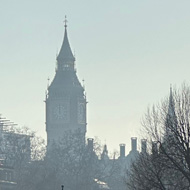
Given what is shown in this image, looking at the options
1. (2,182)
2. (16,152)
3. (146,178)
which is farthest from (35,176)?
(146,178)

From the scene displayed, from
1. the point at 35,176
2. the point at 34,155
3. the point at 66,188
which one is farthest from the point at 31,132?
the point at 35,176

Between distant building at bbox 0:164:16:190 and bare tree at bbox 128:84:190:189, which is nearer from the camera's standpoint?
bare tree at bbox 128:84:190:189

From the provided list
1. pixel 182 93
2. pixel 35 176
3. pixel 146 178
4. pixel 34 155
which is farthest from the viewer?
pixel 34 155

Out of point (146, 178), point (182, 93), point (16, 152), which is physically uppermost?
point (16, 152)

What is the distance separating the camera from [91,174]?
637ft

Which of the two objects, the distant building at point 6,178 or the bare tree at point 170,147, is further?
the distant building at point 6,178

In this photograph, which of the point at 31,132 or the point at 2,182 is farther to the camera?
the point at 31,132

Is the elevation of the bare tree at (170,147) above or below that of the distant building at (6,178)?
below

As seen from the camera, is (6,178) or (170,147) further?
(6,178)

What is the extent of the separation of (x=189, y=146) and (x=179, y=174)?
71.7 inches

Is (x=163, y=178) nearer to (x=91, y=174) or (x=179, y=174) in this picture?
(x=179, y=174)

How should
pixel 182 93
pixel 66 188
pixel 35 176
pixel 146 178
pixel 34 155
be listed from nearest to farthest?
pixel 146 178, pixel 182 93, pixel 35 176, pixel 66 188, pixel 34 155

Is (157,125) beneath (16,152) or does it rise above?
beneath

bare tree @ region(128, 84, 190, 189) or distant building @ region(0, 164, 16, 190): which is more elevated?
distant building @ region(0, 164, 16, 190)
